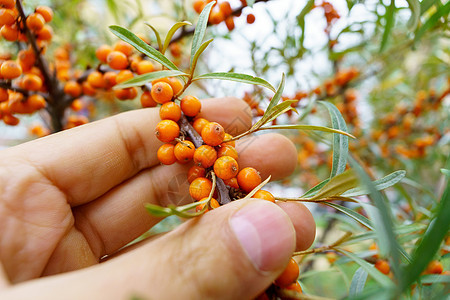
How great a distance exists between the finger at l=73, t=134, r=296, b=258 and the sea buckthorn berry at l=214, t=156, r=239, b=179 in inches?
12.3

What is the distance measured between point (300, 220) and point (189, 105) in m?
0.42

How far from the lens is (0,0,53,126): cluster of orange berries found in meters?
0.76

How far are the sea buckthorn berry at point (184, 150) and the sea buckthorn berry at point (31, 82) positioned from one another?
562mm

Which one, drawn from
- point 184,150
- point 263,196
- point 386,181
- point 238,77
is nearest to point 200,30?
point 238,77

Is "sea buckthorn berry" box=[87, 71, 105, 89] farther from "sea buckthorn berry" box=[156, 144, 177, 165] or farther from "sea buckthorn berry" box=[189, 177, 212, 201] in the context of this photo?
"sea buckthorn berry" box=[189, 177, 212, 201]

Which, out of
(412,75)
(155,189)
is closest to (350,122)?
(412,75)

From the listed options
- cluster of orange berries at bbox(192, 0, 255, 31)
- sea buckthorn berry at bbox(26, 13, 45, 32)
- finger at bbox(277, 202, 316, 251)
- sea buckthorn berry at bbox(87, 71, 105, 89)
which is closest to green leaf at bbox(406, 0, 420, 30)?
cluster of orange berries at bbox(192, 0, 255, 31)

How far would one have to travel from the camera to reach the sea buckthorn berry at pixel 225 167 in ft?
1.93

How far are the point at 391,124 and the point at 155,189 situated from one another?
1.53m

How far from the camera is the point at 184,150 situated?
634 mm

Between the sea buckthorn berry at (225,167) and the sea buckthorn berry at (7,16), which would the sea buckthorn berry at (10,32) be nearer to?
the sea buckthorn berry at (7,16)

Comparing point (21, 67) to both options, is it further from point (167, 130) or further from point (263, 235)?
point (263, 235)

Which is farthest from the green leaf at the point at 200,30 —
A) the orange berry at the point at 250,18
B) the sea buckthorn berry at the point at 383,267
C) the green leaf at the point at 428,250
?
the sea buckthorn berry at the point at 383,267

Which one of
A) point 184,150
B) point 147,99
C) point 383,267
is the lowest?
point 383,267
